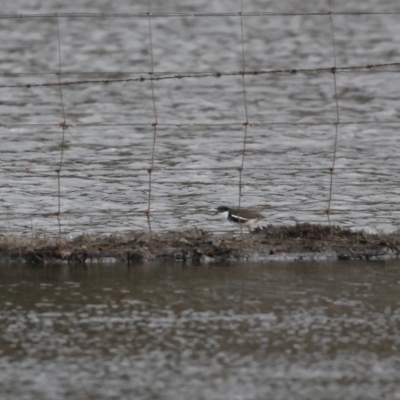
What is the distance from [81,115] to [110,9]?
1207 cm

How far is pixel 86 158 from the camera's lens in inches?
613

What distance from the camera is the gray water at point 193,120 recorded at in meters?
12.1

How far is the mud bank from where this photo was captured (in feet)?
31.1

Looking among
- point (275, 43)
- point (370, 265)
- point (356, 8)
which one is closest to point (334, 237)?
point (370, 265)

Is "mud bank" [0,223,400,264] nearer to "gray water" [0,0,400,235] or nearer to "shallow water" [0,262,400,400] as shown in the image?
"shallow water" [0,262,400,400]

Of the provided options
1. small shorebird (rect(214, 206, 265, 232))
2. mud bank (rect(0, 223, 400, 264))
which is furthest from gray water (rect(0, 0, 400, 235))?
mud bank (rect(0, 223, 400, 264))

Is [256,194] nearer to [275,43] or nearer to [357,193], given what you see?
[357,193]

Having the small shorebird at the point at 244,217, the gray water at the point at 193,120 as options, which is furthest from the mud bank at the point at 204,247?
the gray water at the point at 193,120

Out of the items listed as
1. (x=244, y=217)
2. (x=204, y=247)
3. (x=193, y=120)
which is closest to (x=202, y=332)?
(x=204, y=247)

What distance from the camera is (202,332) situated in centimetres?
739

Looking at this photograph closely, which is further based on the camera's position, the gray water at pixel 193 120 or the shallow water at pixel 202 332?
the gray water at pixel 193 120

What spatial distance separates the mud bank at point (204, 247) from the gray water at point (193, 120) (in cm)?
66

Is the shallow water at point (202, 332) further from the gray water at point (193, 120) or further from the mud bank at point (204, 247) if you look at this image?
the gray water at point (193, 120)

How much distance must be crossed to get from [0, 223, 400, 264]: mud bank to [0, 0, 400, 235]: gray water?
663 mm
